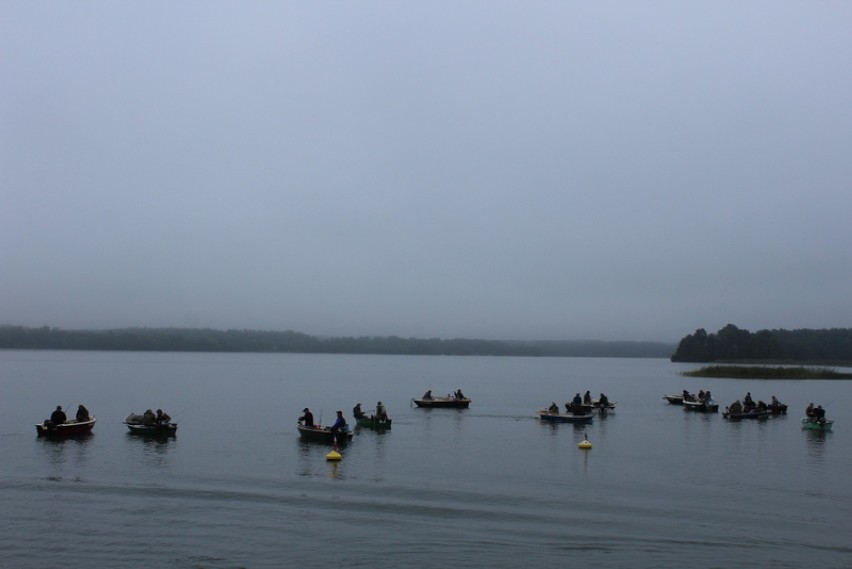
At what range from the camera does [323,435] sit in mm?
34781

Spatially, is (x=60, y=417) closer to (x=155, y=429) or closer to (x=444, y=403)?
(x=155, y=429)

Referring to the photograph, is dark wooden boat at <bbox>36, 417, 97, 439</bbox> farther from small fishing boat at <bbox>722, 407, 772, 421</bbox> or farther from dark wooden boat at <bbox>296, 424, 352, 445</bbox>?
small fishing boat at <bbox>722, 407, 772, 421</bbox>

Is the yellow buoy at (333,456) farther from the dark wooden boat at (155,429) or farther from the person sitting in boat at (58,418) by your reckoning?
the person sitting in boat at (58,418)

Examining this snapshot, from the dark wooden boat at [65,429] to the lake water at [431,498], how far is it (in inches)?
28.5

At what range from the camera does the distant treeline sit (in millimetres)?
145375

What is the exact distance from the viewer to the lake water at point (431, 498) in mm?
16766

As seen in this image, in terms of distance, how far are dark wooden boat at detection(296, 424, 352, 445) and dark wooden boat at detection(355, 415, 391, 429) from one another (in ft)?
19.0

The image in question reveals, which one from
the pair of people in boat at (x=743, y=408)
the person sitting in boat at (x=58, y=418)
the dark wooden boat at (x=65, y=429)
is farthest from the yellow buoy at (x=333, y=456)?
the pair of people in boat at (x=743, y=408)

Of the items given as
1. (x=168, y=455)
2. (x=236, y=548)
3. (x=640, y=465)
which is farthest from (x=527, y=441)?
(x=236, y=548)

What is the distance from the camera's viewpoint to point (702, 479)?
26719mm

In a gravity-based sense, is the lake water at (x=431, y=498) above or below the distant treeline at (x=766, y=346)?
below

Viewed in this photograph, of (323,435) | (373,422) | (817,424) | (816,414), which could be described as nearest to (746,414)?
(816,414)

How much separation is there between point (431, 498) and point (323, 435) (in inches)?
516

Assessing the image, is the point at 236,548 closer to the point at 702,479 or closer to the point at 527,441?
the point at 702,479
